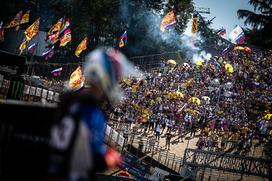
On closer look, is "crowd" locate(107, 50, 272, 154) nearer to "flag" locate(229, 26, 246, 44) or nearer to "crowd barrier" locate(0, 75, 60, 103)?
"flag" locate(229, 26, 246, 44)

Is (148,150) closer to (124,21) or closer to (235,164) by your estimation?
(235,164)

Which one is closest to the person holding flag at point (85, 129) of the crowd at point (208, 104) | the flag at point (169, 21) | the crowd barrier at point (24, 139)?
the crowd barrier at point (24, 139)

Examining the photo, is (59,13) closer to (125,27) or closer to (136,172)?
(125,27)

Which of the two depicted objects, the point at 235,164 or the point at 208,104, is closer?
the point at 235,164

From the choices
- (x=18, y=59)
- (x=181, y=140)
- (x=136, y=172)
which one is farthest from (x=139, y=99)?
(x=18, y=59)

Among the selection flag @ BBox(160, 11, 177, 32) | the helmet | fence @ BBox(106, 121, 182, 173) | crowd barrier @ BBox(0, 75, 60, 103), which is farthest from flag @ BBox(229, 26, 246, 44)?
the helmet

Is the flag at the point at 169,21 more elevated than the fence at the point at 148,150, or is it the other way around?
the flag at the point at 169,21

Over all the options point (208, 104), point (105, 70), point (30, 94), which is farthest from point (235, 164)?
point (105, 70)

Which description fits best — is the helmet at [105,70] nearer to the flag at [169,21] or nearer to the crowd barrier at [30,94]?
the crowd barrier at [30,94]

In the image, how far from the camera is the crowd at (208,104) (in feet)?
74.2

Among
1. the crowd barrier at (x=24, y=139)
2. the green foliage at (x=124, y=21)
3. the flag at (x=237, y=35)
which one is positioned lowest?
the crowd barrier at (x=24, y=139)

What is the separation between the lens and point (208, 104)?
28609 millimetres

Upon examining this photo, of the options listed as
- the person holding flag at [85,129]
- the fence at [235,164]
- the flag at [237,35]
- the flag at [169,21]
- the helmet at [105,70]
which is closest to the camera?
the person holding flag at [85,129]

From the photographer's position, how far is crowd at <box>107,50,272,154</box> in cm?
2262
